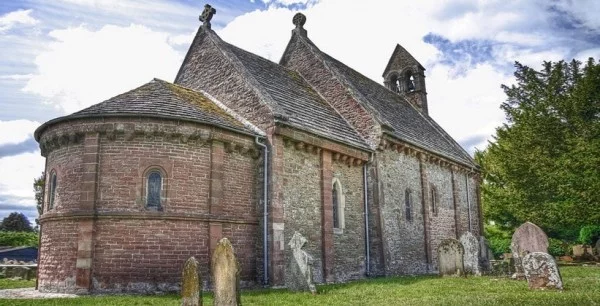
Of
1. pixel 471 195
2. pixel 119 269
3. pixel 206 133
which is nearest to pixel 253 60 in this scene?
pixel 206 133

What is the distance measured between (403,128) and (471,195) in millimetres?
7788

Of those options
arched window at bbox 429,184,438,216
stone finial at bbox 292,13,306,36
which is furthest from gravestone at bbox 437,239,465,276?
A: stone finial at bbox 292,13,306,36

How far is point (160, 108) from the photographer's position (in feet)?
46.1

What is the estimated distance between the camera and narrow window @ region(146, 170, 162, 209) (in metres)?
13.4

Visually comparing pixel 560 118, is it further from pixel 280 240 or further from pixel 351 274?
pixel 280 240

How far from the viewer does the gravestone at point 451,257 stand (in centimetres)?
1717

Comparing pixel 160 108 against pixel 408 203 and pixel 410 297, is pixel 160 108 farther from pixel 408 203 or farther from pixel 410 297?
pixel 408 203

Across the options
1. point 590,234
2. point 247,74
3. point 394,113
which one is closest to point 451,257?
point 394,113

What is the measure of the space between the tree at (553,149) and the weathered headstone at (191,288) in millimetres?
26604

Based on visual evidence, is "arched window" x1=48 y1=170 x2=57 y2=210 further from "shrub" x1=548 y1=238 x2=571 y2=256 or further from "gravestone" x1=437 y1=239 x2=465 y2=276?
"shrub" x1=548 y1=238 x2=571 y2=256

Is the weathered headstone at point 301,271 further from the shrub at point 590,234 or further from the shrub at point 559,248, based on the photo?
the shrub at point 559,248

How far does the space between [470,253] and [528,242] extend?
2805 millimetres

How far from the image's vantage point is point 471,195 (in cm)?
2819

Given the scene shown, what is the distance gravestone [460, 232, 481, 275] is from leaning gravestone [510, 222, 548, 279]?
5.99 feet
